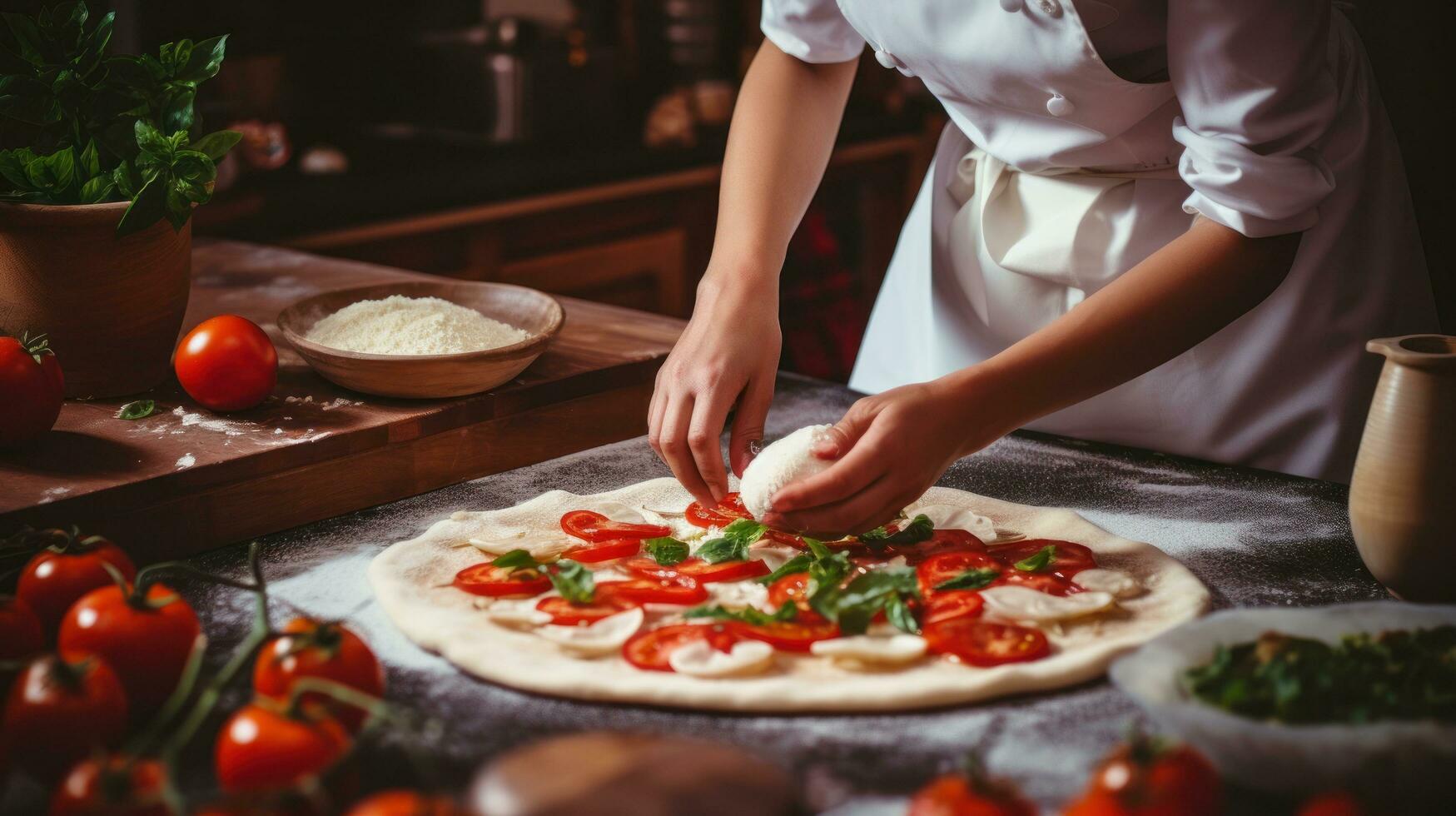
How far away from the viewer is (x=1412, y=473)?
40.9 inches

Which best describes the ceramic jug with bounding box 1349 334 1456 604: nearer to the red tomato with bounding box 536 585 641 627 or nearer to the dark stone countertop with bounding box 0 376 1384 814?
the dark stone countertop with bounding box 0 376 1384 814

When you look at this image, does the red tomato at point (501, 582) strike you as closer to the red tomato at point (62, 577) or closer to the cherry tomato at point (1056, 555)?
the red tomato at point (62, 577)

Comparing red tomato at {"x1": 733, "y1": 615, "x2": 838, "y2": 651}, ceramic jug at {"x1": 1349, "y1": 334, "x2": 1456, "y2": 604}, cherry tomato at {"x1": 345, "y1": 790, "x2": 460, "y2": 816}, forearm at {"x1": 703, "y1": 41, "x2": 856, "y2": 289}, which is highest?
forearm at {"x1": 703, "y1": 41, "x2": 856, "y2": 289}

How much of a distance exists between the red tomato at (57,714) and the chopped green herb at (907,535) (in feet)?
2.31

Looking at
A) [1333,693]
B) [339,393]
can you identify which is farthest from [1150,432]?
[339,393]

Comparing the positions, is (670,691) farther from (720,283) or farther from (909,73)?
(909,73)

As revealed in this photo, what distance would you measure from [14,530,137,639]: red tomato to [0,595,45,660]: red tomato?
0.04m

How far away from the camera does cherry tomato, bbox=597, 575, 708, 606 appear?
1.14 metres

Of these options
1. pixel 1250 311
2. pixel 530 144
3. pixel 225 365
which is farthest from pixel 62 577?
pixel 530 144

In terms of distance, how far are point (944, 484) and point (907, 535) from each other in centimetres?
21

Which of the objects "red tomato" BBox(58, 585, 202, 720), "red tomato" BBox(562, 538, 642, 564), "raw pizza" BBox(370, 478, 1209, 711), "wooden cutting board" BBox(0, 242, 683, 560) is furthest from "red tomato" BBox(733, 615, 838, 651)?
"wooden cutting board" BBox(0, 242, 683, 560)

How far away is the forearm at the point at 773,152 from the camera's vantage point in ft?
4.98

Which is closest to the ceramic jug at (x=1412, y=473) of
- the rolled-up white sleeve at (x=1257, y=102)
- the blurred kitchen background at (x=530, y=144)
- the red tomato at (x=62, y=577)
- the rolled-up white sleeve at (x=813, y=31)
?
the rolled-up white sleeve at (x=1257, y=102)

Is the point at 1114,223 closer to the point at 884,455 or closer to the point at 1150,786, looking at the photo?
the point at 884,455
